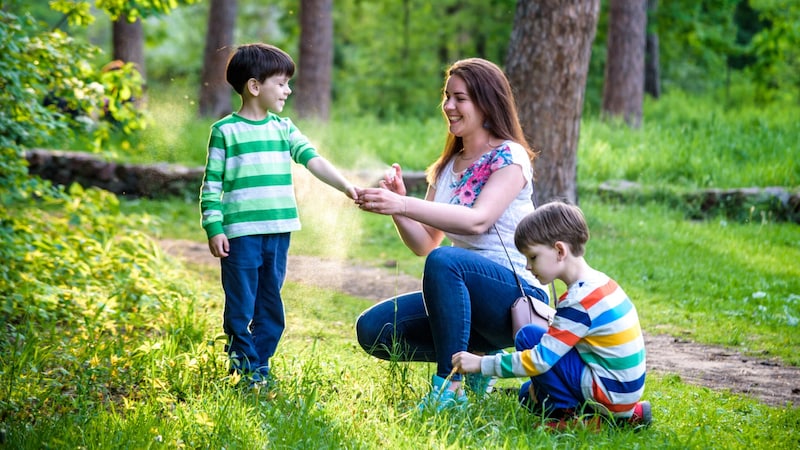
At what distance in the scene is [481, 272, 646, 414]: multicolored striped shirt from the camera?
10.6 ft

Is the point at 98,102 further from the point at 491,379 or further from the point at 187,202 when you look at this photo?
the point at 187,202

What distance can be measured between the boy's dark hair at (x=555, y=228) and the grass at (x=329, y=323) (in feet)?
2.23

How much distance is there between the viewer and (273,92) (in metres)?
3.79

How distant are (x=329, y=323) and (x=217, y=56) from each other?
10623 millimetres

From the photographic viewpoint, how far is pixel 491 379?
150 inches

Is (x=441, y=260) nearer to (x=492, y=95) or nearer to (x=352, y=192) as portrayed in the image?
(x=352, y=192)

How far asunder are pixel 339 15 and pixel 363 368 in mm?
23541

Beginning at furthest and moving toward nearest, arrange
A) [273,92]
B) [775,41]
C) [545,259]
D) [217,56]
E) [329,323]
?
1. [217,56]
2. [775,41]
3. [329,323]
4. [273,92]
5. [545,259]

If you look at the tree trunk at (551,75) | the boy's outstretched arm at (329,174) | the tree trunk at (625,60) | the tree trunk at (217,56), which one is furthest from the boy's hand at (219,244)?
the tree trunk at (217,56)

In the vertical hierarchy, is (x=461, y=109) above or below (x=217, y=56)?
below

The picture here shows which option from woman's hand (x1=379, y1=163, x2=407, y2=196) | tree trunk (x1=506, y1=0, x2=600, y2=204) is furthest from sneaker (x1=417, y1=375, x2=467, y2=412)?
tree trunk (x1=506, y1=0, x2=600, y2=204)

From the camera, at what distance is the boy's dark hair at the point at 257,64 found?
376cm

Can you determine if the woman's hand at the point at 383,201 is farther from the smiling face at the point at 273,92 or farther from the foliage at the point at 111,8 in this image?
the foliage at the point at 111,8

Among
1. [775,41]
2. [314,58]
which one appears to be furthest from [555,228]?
[775,41]
